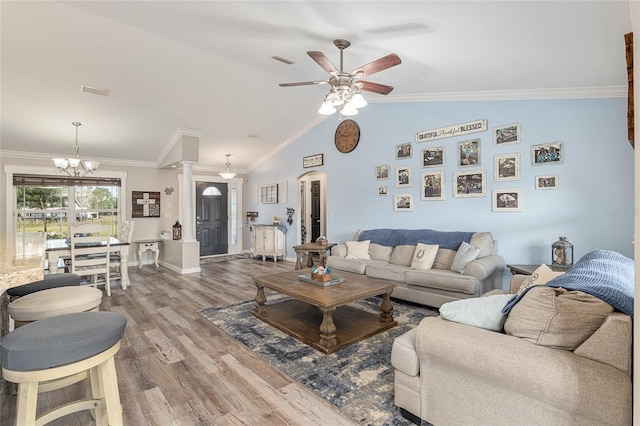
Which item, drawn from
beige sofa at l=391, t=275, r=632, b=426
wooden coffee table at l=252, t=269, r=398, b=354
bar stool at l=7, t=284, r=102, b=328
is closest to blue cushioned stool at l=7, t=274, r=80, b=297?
bar stool at l=7, t=284, r=102, b=328

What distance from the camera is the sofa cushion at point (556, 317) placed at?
1309mm

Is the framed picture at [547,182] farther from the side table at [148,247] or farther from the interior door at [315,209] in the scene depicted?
the side table at [148,247]

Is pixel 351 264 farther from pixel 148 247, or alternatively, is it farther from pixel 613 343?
pixel 148 247

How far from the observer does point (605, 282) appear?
1.54 metres

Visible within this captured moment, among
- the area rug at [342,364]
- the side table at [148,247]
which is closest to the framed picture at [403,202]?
the area rug at [342,364]

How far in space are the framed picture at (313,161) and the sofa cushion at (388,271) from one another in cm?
293

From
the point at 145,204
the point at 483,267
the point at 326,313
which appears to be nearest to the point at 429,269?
the point at 483,267

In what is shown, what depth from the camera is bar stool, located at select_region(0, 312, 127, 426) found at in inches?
46.1

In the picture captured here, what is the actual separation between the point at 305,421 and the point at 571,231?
Answer: 372 centimetres

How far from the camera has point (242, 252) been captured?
28.5 ft

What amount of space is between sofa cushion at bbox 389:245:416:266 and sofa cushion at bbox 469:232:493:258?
0.83 metres

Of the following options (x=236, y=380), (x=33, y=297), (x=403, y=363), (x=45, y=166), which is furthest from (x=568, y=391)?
(x=45, y=166)

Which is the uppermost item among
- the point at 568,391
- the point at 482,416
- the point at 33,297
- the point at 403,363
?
the point at 33,297

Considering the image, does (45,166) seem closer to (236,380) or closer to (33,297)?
(33,297)
